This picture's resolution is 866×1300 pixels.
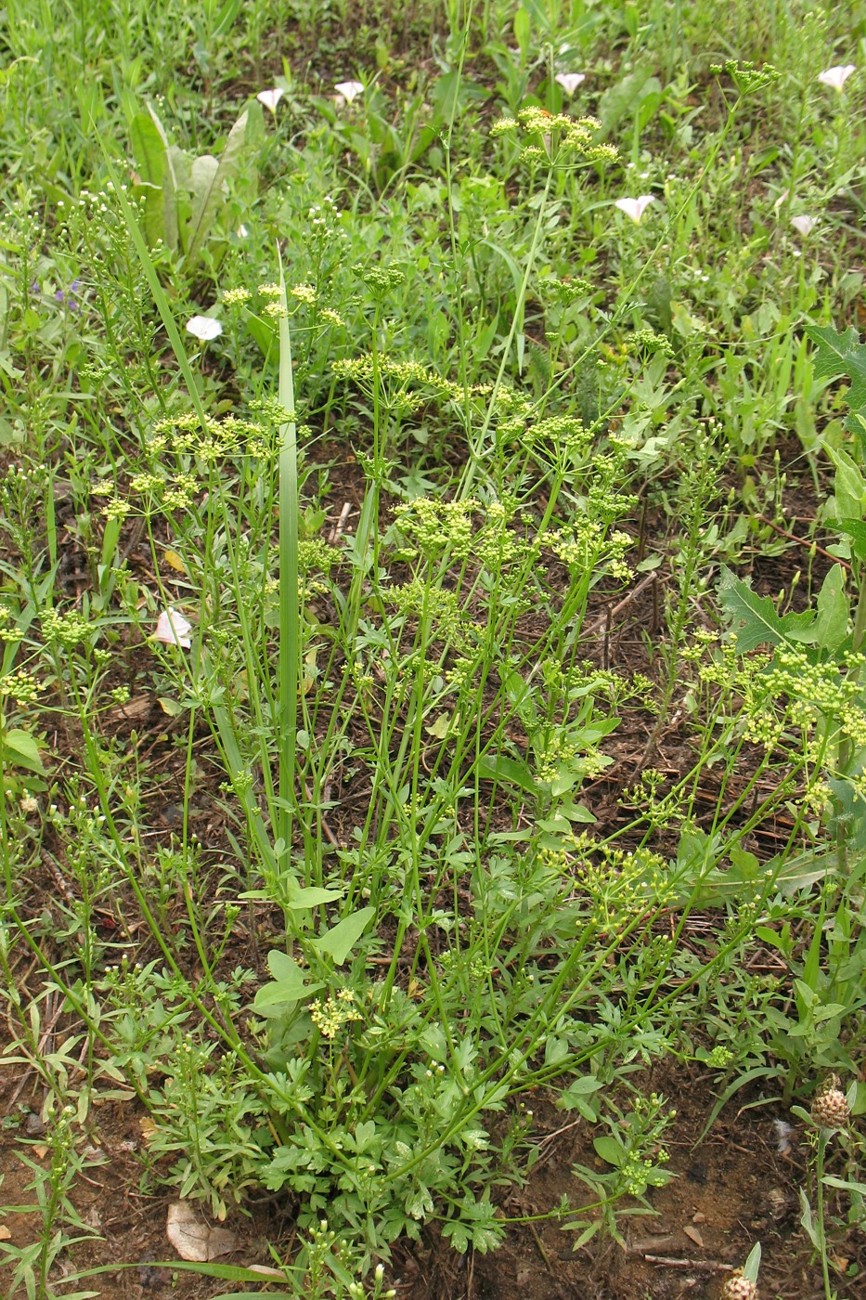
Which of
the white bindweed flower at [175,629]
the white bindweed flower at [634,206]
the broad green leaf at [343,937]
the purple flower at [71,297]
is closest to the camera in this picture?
the broad green leaf at [343,937]

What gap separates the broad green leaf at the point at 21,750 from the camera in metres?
2.50

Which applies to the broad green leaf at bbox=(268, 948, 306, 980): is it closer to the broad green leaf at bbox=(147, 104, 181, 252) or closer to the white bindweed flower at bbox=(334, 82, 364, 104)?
the broad green leaf at bbox=(147, 104, 181, 252)

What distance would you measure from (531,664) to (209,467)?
42.8 inches

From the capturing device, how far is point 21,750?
98.2 inches

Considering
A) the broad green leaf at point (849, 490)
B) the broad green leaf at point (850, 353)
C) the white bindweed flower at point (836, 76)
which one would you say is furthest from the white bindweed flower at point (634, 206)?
the broad green leaf at point (849, 490)

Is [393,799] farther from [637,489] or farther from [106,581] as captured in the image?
[637,489]

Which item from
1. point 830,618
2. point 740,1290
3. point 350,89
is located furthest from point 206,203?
point 740,1290

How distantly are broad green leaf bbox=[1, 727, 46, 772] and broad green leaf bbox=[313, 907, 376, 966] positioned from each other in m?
0.87

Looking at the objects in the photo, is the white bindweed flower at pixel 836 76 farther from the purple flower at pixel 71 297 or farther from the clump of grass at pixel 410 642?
the purple flower at pixel 71 297

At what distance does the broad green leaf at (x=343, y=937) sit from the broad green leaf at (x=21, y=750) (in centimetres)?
87

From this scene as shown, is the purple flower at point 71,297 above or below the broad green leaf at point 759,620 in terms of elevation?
above

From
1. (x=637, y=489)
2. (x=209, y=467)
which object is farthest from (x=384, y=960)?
(x=637, y=489)

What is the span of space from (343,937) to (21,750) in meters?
0.93

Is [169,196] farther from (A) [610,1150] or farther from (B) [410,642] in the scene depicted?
(A) [610,1150]
